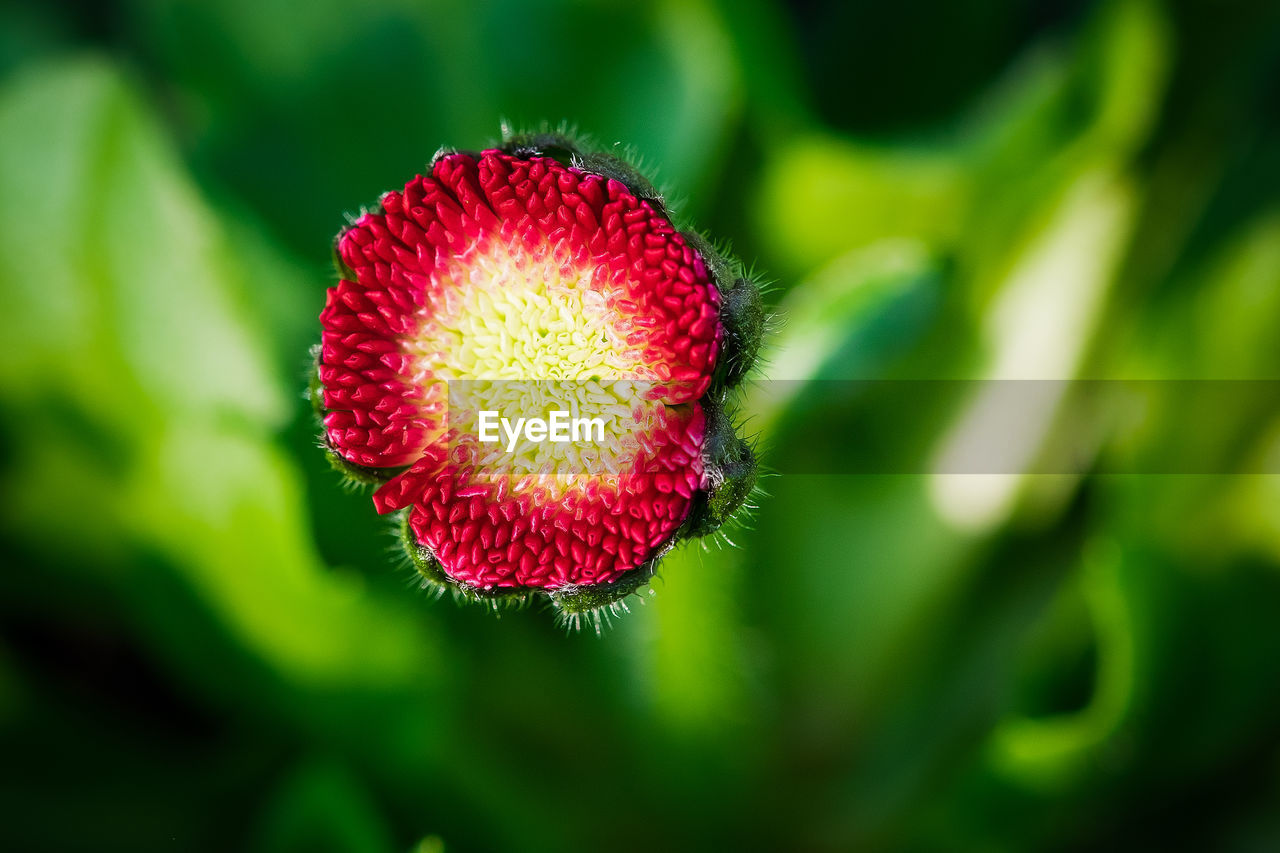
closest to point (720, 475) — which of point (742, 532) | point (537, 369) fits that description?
point (537, 369)

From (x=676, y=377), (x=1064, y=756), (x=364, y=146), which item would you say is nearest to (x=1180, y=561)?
(x=1064, y=756)

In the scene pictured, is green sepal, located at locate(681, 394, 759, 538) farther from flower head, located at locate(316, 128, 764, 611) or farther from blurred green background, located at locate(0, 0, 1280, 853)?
blurred green background, located at locate(0, 0, 1280, 853)

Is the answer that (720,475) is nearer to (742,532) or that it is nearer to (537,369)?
(537,369)

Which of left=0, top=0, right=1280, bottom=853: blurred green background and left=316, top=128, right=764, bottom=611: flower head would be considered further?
left=0, top=0, right=1280, bottom=853: blurred green background

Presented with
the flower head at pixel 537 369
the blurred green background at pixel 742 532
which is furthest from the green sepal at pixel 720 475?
the blurred green background at pixel 742 532

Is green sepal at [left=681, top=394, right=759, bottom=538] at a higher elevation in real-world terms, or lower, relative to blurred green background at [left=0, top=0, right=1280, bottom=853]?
lower

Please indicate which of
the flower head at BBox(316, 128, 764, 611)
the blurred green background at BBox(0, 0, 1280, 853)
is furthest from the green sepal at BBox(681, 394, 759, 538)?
the blurred green background at BBox(0, 0, 1280, 853)

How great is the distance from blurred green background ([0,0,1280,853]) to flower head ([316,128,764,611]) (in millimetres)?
388

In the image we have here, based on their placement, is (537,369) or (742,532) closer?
(537,369)

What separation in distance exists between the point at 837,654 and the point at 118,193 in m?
0.77

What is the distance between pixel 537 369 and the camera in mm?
465

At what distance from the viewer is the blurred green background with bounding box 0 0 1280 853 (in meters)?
0.91

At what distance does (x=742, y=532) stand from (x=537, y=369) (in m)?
0.40

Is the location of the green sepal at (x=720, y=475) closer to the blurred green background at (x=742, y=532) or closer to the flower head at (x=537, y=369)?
the flower head at (x=537, y=369)
